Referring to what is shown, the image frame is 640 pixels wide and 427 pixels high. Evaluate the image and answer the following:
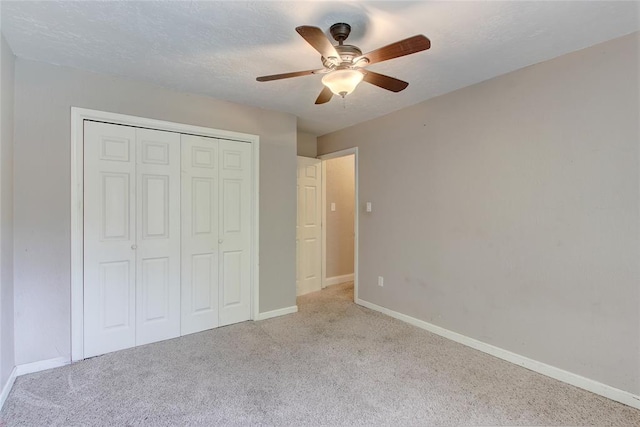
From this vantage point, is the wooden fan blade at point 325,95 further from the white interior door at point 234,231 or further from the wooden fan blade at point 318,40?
the white interior door at point 234,231

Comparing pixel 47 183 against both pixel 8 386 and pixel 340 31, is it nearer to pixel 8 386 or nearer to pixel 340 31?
pixel 8 386

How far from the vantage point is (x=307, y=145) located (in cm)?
470

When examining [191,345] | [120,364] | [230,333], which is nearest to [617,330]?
[230,333]

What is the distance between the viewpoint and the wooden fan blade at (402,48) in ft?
4.94

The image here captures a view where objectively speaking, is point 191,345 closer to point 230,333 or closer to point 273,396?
point 230,333

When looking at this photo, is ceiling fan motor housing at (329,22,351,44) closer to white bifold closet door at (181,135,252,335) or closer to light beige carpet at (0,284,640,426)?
white bifold closet door at (181,135,252,335)

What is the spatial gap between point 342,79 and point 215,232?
2.13 m

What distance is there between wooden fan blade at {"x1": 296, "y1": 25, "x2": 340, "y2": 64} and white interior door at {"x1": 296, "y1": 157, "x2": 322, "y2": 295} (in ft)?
9.10

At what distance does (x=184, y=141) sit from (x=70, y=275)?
152cm

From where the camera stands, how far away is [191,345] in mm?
2834

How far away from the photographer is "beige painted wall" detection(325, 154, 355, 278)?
4.98m

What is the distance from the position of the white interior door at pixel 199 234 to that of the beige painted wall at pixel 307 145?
1624 mm

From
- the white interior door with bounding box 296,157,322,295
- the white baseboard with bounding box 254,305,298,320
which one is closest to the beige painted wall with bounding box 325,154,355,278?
the white interior door with bounding box 296,157,322,295

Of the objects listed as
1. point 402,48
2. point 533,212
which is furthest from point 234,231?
point 533,212
